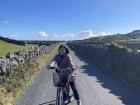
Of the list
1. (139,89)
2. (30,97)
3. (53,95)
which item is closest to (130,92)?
(139,89)

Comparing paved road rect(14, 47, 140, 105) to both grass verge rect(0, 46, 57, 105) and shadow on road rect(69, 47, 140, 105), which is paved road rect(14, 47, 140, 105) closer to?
shadow on road rect(69, 47, 140, 105)

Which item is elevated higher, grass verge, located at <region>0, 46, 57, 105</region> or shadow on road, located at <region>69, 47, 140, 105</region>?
grass verge, located at <region>0, 46, 57, 105</region>

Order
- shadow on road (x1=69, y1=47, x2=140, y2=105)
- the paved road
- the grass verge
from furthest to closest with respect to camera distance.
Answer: shadow on road (x1=69, y1=47, x2=140, y2=105)
the grass verge
the paved road

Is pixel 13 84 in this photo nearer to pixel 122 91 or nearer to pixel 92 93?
pixel 92 93

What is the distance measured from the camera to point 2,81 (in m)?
15.6

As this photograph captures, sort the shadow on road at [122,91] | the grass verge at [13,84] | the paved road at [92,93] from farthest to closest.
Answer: the shadow on road at [122,91] < the grass verge at [13,84] < the paved road at [92,93]

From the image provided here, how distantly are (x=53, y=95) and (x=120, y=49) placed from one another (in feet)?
49.1

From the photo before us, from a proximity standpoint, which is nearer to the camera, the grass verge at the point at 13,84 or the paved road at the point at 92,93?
the paved road at the point at 92,93

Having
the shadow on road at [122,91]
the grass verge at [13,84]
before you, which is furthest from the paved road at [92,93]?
the grass verge at [13,84]

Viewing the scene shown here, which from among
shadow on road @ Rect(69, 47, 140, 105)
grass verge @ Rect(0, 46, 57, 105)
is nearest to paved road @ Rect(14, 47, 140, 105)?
shadow on road @ Rect(69, 47, 140, 105)

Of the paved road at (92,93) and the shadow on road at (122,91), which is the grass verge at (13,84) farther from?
the shadow on road at (122,91)

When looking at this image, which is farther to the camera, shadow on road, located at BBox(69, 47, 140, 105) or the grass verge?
shadow on road, located at BBox(69, 47, 140, 105)

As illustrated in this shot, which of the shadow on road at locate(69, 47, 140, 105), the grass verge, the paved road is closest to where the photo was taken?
the paved road

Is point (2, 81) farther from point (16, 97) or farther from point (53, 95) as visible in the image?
point (53, 95)
